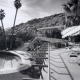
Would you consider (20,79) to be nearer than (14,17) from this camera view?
Yes

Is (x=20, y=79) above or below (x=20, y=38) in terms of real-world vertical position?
below

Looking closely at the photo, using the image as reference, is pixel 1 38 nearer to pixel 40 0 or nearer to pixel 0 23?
pixel 0 23

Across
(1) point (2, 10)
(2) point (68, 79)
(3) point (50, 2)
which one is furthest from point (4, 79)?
(1) point (2, 10)

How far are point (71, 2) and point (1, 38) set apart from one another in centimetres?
2200

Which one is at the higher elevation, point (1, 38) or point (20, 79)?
point (1, 38)

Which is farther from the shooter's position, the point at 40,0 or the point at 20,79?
the point at 40,0

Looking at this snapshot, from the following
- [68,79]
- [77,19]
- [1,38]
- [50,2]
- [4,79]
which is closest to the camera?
[68,79]

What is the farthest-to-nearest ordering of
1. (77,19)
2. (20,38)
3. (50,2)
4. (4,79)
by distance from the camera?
(20,38) < (77,19) < (50,2) < (4,79)

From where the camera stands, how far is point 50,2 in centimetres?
1695

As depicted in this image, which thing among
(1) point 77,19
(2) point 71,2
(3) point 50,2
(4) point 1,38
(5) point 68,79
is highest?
(2) point 71,2

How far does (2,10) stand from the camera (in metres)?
39.2

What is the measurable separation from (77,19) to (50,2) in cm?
644

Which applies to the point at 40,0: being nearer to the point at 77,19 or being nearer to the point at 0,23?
the point at 77,19

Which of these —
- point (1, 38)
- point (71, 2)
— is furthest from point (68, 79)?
point (1, 38)
